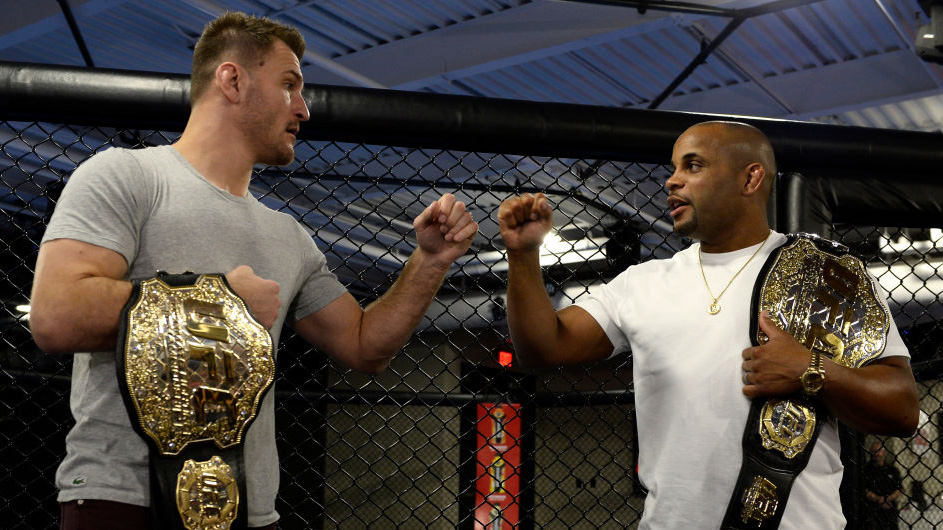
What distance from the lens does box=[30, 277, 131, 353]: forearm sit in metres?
1.11

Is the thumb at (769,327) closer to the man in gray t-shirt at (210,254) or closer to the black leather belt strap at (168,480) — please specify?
the man in gray t-shirt at (210,254)

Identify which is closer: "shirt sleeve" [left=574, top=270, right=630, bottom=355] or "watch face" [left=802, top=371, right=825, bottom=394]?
"watch face" [left=802, top=371, right=825, bottom=394]

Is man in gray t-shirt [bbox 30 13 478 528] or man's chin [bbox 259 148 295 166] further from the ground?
man's chin [bbox 259 148 295 166]

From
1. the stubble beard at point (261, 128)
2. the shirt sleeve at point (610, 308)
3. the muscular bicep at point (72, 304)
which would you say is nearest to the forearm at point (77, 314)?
the muscular bicep at point (72, 304)

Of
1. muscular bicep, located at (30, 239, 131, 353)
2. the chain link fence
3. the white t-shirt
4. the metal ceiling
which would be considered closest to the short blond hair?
the chain link fence

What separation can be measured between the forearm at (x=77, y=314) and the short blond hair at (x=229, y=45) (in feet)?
1.53

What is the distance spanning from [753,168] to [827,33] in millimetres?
2458

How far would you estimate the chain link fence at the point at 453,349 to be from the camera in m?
1.84

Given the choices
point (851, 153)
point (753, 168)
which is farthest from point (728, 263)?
point (851, 153)

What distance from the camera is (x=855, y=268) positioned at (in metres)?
1.57

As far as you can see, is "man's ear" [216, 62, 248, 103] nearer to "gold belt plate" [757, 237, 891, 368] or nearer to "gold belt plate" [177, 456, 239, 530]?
"gold belt plate" [177, 456, 239, 530]

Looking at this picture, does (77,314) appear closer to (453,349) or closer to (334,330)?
(334,330)

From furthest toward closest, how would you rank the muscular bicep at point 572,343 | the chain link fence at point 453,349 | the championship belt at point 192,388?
the chain link fence at point 453,349
the muscular bicep at point 572,343
the championship belt at point 192,388

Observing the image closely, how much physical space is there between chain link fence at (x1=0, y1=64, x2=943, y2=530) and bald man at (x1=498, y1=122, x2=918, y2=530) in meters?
0.11
